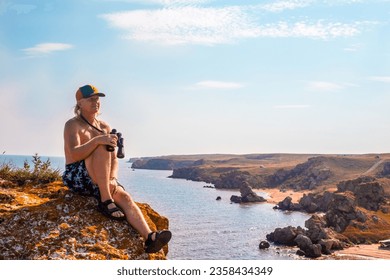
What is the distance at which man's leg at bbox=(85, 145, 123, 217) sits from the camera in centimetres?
782

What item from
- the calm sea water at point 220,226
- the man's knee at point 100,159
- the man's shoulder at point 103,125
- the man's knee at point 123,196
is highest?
the man's shoulder at point 103,125

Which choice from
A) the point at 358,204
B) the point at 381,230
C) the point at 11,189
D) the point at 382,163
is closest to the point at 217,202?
the point at 358,204

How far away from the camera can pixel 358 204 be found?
80.1 metres

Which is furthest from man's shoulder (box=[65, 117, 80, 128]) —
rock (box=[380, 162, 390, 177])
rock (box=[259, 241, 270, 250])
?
rock (box=[380, 162, 390, 177])

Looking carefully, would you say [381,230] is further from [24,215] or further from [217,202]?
[24,215]

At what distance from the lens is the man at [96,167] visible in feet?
25.6

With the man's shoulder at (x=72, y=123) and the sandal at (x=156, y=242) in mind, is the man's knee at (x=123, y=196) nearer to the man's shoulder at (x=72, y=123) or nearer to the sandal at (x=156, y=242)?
the sandal at (x=156, y=242)

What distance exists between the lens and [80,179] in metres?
8.25

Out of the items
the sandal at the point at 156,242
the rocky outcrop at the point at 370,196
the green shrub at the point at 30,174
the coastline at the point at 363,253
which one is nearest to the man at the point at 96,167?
the sandal at the point at 156,242

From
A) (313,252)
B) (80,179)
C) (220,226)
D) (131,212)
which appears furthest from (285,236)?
(80,179)

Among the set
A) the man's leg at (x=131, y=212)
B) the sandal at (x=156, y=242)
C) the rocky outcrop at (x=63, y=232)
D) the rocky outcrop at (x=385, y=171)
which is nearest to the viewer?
the rocky outcrop at (x=63, y=232)

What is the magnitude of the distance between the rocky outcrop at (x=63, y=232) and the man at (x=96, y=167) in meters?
0.19

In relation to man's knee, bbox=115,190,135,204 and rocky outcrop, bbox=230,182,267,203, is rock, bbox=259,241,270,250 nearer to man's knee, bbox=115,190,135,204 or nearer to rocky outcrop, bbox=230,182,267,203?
man's knee, bbox=115,190,135,204

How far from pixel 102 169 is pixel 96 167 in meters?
0.12
